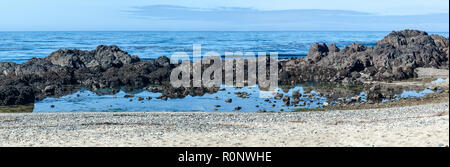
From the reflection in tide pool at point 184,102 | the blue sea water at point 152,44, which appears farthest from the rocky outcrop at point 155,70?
the blue sea water at point 152,44

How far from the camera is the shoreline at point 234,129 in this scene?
1541 cm

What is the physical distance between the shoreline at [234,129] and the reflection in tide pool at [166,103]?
357 cm

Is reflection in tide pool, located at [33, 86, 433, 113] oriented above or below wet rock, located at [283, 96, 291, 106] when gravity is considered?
below

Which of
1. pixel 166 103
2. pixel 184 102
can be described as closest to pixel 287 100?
pixel 184 102

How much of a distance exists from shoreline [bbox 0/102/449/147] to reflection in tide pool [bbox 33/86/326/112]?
357 cm

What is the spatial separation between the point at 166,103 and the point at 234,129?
12268mm

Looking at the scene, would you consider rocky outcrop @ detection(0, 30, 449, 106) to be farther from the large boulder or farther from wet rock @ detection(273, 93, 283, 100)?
wet rock @ detection(273, 93, 283, 100)

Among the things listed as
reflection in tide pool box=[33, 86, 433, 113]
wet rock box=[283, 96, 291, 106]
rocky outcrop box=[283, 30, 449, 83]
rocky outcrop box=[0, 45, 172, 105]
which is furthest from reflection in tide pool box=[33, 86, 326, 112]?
rocky outcrop box=[283, 30, 449, 83]

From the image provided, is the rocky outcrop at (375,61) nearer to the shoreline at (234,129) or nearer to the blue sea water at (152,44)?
the shoreline at (234,129)

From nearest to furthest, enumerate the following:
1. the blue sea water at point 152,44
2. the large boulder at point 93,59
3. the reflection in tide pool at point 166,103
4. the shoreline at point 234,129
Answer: the shoreline at point 234,129 < the reflection in tide pool at point 166,103 < the large boulder at point 93,59 < the blue sea water at point 152,44

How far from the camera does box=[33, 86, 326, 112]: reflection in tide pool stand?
27830 mm

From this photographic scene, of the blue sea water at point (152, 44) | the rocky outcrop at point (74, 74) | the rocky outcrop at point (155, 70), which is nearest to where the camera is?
the rocky outcrop at point (74, 74)
